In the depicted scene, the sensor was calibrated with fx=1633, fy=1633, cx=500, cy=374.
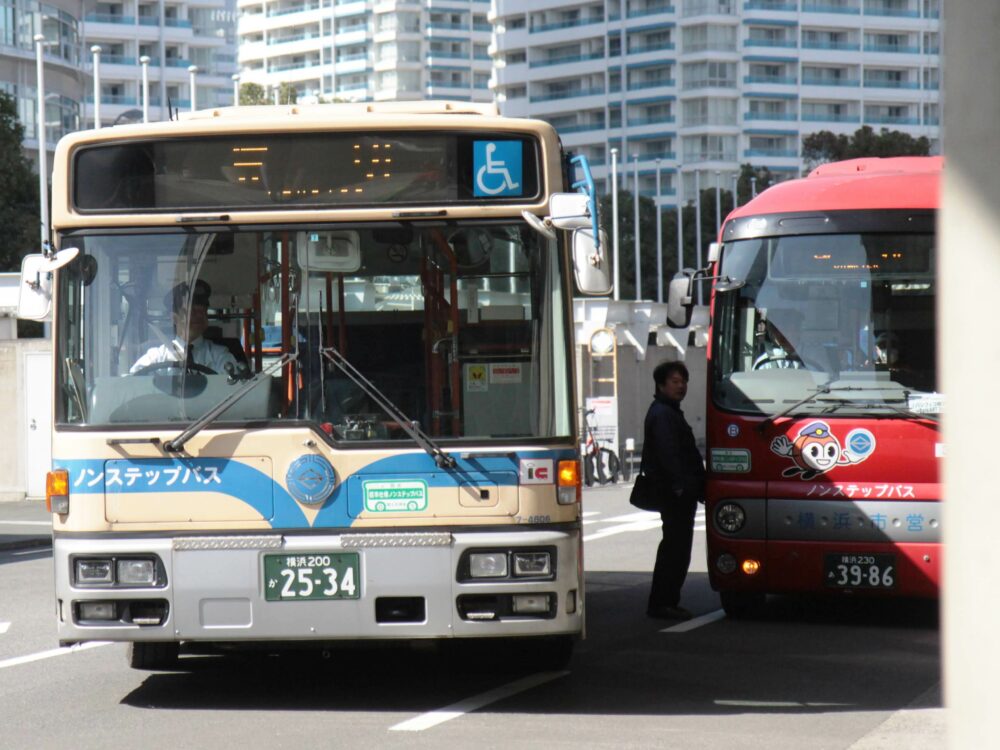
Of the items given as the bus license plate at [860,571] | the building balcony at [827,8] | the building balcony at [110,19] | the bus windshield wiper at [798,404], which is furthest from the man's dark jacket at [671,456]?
the building balcony at [110,19]

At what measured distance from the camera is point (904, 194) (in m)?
11.4

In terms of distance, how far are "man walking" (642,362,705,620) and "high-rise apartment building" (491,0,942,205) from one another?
98825mm

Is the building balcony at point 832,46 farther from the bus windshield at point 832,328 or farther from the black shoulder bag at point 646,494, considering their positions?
the black shoulder bag at point 646,494

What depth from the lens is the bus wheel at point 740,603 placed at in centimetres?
1173

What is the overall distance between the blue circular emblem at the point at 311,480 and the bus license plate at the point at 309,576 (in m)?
0.27

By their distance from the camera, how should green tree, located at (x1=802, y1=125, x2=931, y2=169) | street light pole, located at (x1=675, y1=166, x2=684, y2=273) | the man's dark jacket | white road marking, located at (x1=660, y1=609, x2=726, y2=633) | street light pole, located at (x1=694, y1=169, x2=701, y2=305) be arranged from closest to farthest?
white road marking, located at (x1=660, y1=609, x2=726, y2=633) → the man's dark jacket → street light pole, located at (x1=675, y1=166, x2=684, y2=273) → green tree, located at (x1=802, y1=125, x2=931, y2=169) → street light pole, located at (x1=694, y1=169, x2=701, y2=305)

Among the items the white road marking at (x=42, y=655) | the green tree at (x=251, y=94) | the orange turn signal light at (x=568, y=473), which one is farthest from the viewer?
the green tree at (x=251, y=94)

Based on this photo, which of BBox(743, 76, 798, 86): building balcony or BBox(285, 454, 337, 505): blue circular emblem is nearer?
BBox(285, 454, 337, 505): blue circular emblem

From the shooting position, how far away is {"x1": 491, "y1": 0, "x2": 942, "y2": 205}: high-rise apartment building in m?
113

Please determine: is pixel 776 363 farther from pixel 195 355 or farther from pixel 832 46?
pixel 832 46

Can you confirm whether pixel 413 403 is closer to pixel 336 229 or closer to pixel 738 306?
pixel 336 229

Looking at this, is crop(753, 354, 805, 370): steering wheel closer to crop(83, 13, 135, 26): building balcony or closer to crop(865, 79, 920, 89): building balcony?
crop(865, 79, 920, 89): building balcony

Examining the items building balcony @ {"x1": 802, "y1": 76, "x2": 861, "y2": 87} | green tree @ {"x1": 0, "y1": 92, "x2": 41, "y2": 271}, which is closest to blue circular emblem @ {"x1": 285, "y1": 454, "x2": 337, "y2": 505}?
green tree @ {"x1": 0, "y1": 92, "x2": 41, "y2": 271}

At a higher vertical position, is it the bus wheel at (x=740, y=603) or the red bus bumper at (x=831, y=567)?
the red bus bumper at (x=831, y=567)
